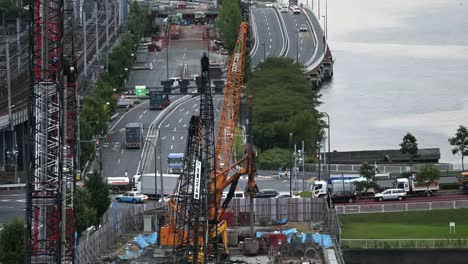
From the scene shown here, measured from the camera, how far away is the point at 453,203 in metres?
63.2

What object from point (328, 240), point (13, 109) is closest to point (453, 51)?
point (13, 109)

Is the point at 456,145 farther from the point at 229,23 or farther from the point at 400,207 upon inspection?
the point at 229,23

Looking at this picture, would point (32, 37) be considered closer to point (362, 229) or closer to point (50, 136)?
point (50, 136)

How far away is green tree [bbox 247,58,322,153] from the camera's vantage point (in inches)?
3098

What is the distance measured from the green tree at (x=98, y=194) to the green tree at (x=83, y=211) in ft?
2.02

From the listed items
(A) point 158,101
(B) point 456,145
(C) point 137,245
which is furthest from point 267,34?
(C) point 137,245

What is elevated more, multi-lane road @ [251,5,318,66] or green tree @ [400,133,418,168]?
multi-lane road @ [251,5,318,66]

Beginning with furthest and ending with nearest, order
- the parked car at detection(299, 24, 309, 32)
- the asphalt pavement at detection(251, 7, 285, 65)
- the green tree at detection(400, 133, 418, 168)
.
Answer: the parked car at detection(299, 24, 309, 32) < the asphalt pavement at detection(251, 7, 285, 65) < the green tree at detection(400, 133, 418, 168)

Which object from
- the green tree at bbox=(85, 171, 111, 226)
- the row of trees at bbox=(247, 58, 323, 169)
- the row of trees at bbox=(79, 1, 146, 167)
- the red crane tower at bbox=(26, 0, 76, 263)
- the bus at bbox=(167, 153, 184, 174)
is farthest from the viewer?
the row of trees at bbox=(247, 58, 323, 169)

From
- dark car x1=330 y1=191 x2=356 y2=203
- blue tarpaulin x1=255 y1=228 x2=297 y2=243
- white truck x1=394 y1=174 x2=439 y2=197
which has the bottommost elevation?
blue tarpaulin x1=255 y1=228 x2=297 y2=243

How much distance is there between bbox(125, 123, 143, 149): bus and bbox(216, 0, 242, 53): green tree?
27.4 meters

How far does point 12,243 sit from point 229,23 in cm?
5804

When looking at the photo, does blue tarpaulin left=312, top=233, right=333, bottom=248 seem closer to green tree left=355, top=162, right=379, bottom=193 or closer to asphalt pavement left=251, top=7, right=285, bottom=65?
green tree left=355, top=162, right=379, bottom=193

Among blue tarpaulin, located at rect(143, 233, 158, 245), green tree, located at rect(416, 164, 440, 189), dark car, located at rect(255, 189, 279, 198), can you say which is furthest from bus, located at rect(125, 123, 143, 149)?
blue tarpaulin, located at rect(143, 233, 158, 245)
